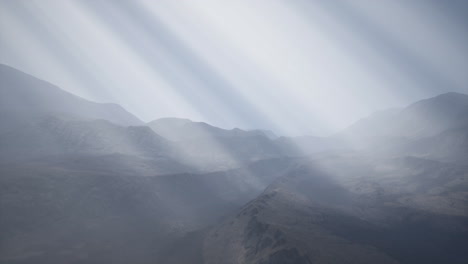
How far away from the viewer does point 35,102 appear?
14150 cm

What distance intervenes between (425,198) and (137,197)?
256 ft

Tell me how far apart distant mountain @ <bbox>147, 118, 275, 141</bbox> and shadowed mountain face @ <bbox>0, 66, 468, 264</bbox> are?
43.2m

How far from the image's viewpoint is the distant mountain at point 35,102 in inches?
4673

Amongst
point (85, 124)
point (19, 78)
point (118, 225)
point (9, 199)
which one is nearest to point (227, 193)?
point (118, 225)

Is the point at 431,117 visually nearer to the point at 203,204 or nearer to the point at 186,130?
the point at 186,130

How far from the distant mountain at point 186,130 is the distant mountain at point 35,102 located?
116ft

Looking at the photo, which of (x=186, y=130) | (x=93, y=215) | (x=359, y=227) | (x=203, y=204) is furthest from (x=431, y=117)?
(x=93, y=215)

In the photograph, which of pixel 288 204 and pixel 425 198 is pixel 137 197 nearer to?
pixel 288 204

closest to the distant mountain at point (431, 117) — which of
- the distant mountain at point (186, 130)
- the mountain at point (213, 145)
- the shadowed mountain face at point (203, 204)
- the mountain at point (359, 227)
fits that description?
the shadowed mountain face at point (203, 204)

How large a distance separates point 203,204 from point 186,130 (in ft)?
351

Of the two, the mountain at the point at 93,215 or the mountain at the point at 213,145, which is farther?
the mountain at the point at 213,145

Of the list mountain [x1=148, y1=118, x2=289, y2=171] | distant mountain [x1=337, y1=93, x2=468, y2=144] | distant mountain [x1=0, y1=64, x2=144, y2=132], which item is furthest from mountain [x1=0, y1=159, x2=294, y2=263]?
distant mountain [x1=337, y1=93, x2=468, y2=144]

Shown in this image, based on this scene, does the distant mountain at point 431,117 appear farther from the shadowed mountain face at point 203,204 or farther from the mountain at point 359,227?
the mountain at point 359,227

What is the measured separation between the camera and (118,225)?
46500mm
